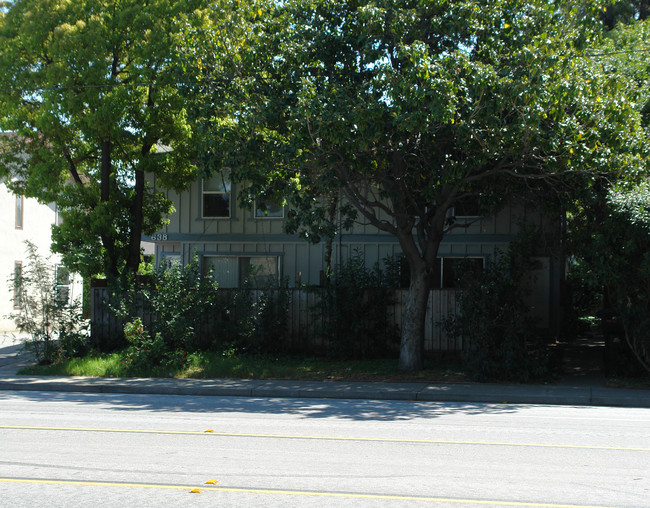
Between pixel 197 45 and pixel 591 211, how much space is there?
9179mm

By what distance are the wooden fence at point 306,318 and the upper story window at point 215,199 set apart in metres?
4.63

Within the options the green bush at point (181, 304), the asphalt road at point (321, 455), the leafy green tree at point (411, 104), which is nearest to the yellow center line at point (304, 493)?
the asphalt road at point (321, 455)

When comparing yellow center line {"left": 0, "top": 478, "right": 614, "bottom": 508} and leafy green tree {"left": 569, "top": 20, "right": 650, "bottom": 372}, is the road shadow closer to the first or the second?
leafy green tree {"left": 569, "top": 20, "right": 650, "bottom": 372}

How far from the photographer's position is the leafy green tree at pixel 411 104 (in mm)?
12156

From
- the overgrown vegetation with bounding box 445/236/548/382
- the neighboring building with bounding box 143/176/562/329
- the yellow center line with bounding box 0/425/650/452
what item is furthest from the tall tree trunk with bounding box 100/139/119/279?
the overgrown vegetation with bounding box 445/236/548/382

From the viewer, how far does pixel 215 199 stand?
72.6 ft

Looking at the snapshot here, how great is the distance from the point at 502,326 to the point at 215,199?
10.9 metres

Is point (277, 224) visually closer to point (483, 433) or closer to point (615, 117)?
point (615, 117)

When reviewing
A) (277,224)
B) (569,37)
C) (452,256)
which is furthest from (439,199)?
(277,224)

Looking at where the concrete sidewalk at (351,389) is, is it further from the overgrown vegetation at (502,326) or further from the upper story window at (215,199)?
the upper story window at (215,199)

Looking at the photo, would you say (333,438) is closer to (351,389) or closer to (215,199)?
(351,389)

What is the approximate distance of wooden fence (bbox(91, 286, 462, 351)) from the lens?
17812 mm

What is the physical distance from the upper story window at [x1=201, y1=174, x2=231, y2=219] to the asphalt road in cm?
1084

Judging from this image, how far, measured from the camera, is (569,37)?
41.6ft
